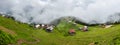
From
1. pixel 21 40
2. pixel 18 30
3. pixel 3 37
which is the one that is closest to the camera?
pixel 3 37

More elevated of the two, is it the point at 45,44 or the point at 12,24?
the point at 12,24

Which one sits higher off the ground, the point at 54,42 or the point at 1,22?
the point at 1,22

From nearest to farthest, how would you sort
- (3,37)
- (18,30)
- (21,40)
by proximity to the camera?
(3,37) < (21,40) < (18,30)

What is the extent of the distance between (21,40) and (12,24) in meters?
30.9

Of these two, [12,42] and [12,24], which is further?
[12,24]

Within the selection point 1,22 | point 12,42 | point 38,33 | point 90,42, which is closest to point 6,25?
point 1,22

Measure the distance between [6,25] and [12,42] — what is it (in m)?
32.2

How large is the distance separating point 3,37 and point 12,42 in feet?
16.3

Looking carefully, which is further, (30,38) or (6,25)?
(6,25)

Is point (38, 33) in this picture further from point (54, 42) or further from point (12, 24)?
point (54, 42)

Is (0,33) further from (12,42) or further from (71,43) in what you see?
(71,43)

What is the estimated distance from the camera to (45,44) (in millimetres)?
156250

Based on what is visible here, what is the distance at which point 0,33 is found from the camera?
151875 mm

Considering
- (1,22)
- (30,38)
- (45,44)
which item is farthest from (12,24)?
(45,44)
